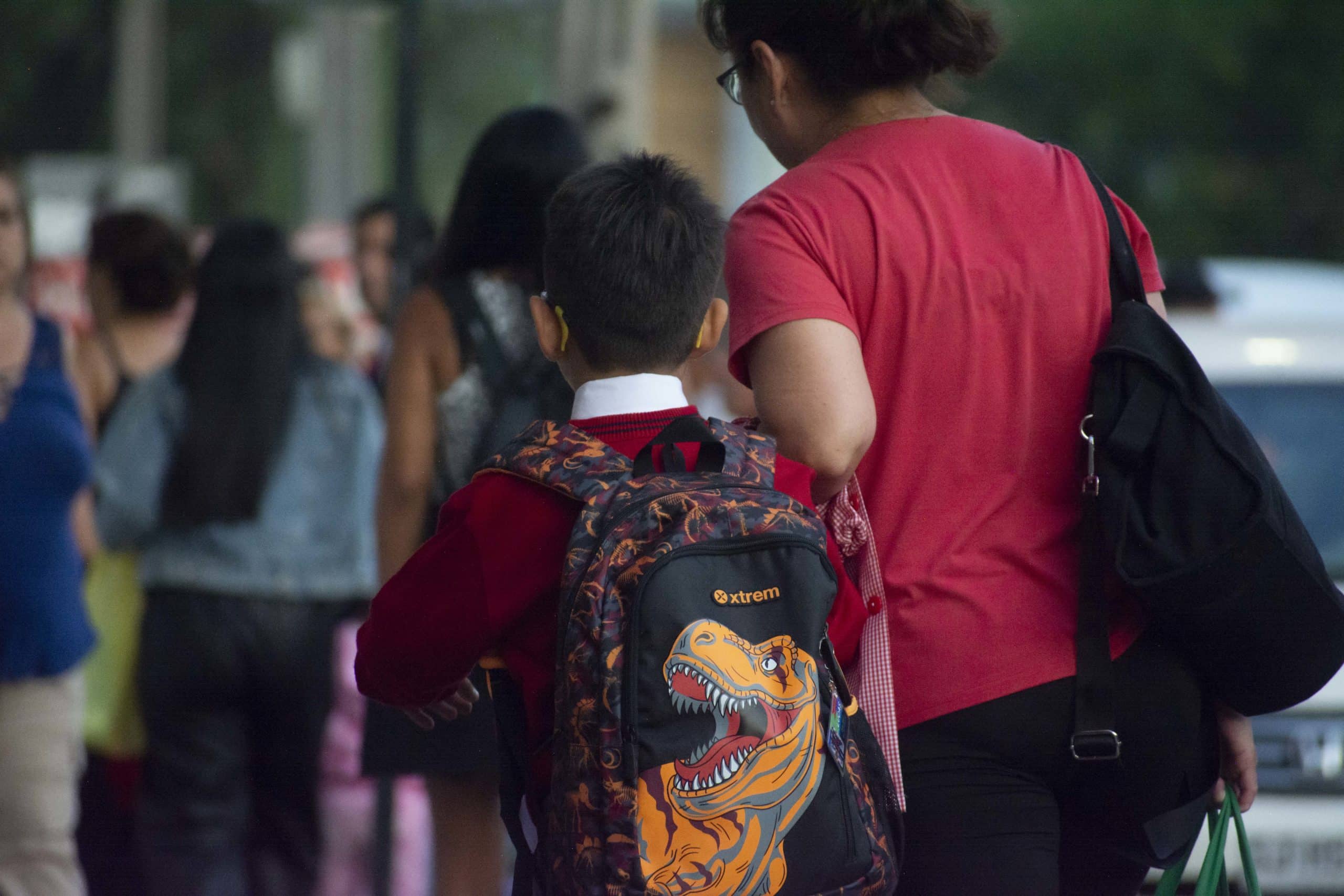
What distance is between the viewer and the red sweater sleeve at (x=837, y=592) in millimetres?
1807

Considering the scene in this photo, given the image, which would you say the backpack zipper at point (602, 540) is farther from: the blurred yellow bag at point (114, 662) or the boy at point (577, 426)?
the blurred yellow bag at point (114, 662)

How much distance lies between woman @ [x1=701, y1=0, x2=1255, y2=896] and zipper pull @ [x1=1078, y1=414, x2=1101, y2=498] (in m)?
0.04

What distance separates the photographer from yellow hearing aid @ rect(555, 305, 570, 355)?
74.7 inches

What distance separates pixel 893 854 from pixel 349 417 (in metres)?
3.06

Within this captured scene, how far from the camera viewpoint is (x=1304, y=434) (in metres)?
4.89

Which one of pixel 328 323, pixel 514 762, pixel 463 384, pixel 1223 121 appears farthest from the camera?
pixel 1223 121

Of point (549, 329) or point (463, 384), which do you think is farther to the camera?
point (463, 384)

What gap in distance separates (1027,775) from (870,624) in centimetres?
25

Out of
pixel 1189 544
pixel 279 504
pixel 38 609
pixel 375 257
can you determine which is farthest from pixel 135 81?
pixel 1189 544

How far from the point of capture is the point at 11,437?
3.58m

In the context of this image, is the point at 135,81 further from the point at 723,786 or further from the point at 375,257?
the point at 723,786

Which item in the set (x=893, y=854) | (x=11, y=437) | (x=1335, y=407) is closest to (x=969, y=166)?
(x=893, y=854)

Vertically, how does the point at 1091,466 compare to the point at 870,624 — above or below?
above

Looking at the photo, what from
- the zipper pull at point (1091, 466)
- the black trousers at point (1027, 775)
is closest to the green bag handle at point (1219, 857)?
the black trousers at point (1027, 775)
